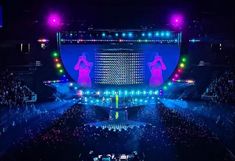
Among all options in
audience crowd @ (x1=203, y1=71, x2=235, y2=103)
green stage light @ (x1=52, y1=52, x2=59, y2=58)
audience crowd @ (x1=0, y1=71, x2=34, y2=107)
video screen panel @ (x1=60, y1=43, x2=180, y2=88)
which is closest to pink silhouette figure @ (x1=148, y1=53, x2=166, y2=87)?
video screen panel @ (x1=60, y1=43, x2=180, y2=88)

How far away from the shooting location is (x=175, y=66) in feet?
10.3

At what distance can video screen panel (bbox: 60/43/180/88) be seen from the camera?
3113mm

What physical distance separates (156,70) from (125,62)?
30 cm

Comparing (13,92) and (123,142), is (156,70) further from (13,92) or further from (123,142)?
(13,92)

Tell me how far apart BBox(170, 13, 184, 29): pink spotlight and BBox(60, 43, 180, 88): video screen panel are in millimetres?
169

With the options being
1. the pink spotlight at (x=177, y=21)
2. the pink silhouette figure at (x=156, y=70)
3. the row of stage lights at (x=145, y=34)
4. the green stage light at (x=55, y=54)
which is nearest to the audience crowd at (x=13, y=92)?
the green stage light at (x=55, y=54)

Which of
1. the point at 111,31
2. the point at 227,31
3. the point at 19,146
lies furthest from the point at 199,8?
the point at 19,146

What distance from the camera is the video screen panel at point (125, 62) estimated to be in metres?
3.11

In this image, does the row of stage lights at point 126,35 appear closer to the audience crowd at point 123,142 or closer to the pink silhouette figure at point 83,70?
the pink silhouette figure at point 83,70

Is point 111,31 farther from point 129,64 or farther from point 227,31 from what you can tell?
point 227,31

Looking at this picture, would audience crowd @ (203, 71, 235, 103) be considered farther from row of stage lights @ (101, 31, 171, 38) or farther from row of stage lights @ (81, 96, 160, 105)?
row of stage lights @ (101, 31, 171, 38)

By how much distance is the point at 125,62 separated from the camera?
309 cm

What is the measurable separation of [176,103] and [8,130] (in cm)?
155

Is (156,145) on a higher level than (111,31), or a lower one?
lower
